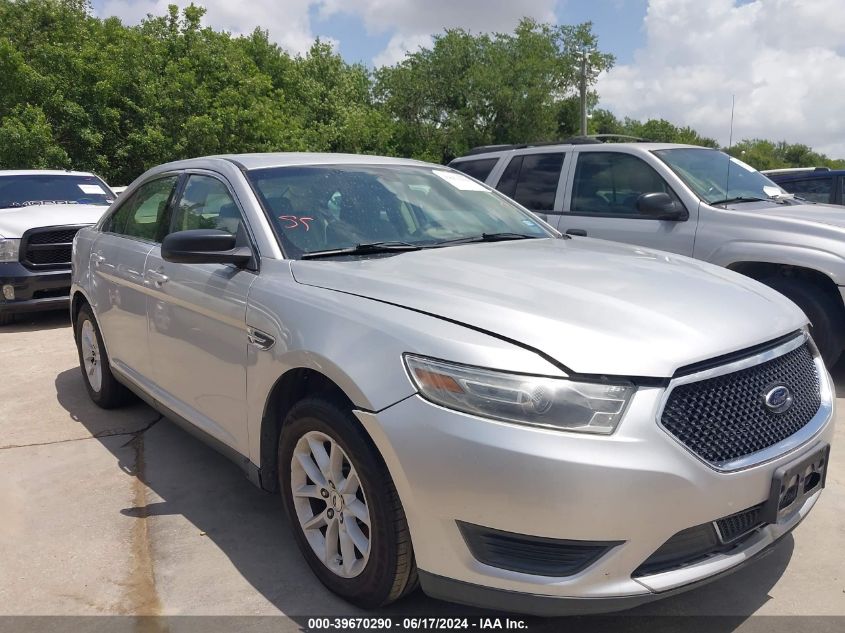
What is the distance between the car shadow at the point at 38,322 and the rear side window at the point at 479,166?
4.67 metres

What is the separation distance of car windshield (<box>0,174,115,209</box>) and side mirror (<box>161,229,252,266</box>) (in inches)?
263

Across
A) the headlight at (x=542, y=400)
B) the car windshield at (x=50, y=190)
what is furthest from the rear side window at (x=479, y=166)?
the headlight at (x=542, y=400)

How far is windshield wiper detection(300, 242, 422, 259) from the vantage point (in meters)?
3.11

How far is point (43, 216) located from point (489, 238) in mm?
6481

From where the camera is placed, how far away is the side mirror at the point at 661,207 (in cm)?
567

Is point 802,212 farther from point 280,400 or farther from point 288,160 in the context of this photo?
point 280,400

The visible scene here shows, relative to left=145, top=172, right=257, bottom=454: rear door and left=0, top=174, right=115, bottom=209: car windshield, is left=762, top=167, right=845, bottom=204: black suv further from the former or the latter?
left=0, top=174, right=115, bottom=209: car windshield

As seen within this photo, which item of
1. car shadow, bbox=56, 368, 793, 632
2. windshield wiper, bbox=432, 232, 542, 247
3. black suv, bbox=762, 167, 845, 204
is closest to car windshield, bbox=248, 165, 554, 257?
windshield wiper, bbox=432, 232, 542, 247

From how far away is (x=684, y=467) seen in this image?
2098 mm

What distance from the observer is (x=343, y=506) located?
2604mm

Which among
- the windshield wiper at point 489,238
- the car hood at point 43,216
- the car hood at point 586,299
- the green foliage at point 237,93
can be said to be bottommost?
the car hood at point 43,216

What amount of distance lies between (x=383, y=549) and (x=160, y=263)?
7.06 feet

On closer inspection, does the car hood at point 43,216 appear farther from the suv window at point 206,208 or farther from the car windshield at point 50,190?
the suv window at point 206,208

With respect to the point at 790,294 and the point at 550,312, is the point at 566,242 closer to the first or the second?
the point at 550,312
